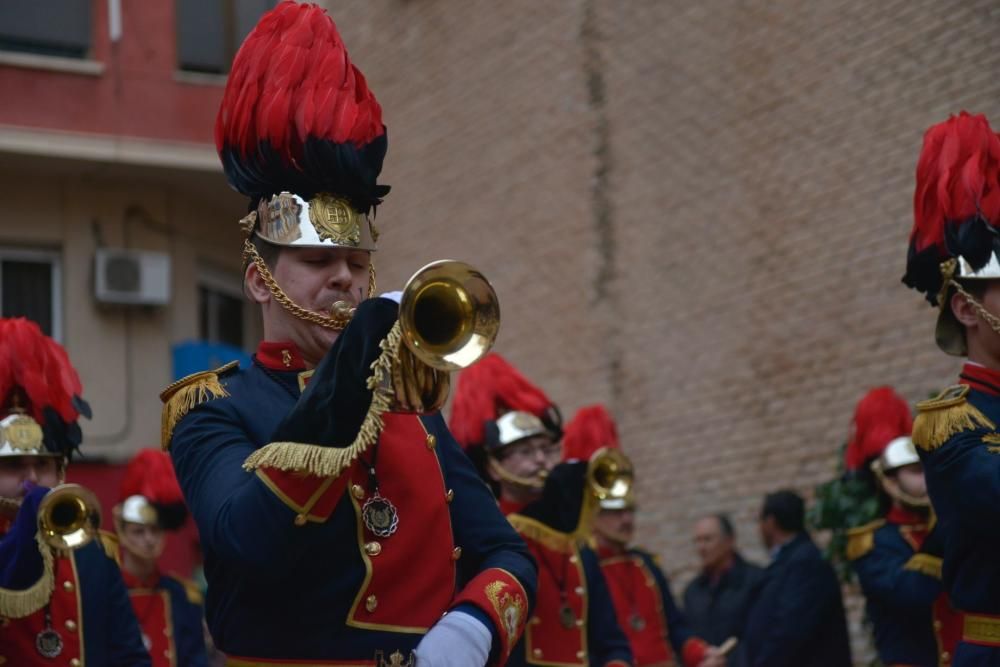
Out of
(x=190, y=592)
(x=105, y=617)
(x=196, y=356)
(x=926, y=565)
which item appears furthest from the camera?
(x=196, y=356)

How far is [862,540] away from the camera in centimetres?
878

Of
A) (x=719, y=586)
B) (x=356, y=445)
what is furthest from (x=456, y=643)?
(x=719, y=586)

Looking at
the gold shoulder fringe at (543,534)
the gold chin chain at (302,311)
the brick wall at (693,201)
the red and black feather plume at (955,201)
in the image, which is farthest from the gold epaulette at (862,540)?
the gold chin chain at (302,311)

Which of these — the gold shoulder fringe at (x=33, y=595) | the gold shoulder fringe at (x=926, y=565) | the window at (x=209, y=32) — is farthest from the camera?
the window at (x=209, y=32)

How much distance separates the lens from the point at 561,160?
15477mm

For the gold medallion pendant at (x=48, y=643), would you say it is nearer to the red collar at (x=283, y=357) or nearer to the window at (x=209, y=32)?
the red collar at (x=283, y=357)

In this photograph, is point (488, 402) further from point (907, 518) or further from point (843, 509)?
point (843, 509)

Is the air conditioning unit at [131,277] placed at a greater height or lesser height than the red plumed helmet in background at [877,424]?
greater

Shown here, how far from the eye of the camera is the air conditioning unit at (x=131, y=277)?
17.7m

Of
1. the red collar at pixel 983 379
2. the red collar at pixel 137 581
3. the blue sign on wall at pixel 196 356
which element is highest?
the blue sign on wall at pixel 196 356

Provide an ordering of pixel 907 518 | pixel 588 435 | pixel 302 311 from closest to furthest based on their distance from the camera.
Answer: pixel 302 311
pixel 907 518
pixel 588 435

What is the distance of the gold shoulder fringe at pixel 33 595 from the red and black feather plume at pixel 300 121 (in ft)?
9.50

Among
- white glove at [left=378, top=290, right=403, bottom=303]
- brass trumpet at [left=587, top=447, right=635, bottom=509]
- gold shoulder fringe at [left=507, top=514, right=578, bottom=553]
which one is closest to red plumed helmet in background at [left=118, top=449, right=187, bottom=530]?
brass trumpet at [left=587, top=447, right=635, bottom=509]

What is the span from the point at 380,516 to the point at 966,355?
→ 2818 mm
